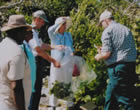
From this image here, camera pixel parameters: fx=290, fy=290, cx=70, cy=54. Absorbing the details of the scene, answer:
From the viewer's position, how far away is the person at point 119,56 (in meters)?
3.90

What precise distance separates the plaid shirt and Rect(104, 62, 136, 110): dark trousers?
0.10 metres

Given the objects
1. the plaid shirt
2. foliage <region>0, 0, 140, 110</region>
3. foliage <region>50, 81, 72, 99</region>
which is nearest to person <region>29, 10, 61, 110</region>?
foliage <region>50, 81, 72, 99</region>

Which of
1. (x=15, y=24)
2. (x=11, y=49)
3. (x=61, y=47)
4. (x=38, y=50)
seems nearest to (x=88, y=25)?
(x=61, y=47)

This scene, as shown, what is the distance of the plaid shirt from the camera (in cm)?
389

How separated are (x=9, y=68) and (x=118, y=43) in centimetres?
202

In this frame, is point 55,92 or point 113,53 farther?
point 55,92

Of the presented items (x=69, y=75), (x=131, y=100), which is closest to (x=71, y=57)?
(x=69, y=75)

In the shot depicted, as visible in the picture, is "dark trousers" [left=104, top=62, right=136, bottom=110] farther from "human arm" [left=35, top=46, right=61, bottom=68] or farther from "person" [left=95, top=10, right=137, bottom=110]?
"human arm" [left=35, top=46, right=61, bottom=68]

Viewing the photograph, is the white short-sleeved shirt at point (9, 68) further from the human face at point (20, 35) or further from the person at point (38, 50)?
the person at point (38, 50)

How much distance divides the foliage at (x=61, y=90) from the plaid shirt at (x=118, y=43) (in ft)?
3.18

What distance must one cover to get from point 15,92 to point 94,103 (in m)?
2.72

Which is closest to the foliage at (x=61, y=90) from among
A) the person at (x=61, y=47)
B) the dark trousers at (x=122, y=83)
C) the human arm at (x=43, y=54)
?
the person at (x=61, y=47)

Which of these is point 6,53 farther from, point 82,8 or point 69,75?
point 82,8

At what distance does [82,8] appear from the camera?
29.6 feet
